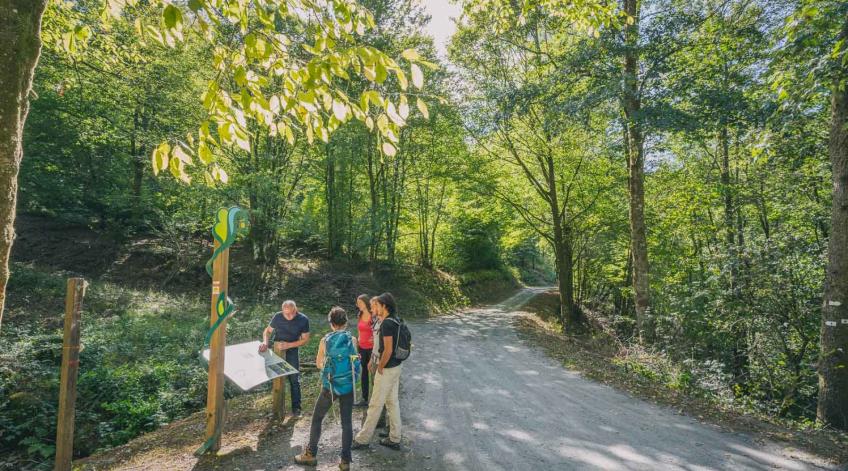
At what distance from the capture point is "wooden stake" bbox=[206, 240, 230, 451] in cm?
498

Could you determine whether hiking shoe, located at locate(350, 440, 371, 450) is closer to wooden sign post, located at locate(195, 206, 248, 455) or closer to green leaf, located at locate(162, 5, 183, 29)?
wooden sign post, located at locate(195, 206, 248, 455)

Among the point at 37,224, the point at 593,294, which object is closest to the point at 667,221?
the point at 593,294

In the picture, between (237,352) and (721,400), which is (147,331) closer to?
(237,352)

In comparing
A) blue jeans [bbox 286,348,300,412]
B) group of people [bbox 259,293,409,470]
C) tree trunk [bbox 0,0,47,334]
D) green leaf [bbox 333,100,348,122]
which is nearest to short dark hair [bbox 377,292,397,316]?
group of people [bbox 259,293,409,470]

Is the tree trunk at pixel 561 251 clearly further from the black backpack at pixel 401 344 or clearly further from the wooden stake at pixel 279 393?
the wooden stake at pixel 279 393

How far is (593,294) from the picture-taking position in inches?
1340

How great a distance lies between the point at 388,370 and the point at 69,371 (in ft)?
11.4

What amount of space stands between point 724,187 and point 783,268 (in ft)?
16.5

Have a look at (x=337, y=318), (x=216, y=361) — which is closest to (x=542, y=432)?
(x=337, y=318)

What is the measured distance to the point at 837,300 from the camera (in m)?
6.79

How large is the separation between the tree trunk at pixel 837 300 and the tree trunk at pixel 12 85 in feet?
32.6

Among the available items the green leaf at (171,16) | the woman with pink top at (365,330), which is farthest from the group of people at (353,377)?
the green leaf at (171,16)

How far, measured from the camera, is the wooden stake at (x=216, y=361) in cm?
498

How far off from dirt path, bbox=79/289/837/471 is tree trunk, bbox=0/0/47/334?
4022 millimetres
